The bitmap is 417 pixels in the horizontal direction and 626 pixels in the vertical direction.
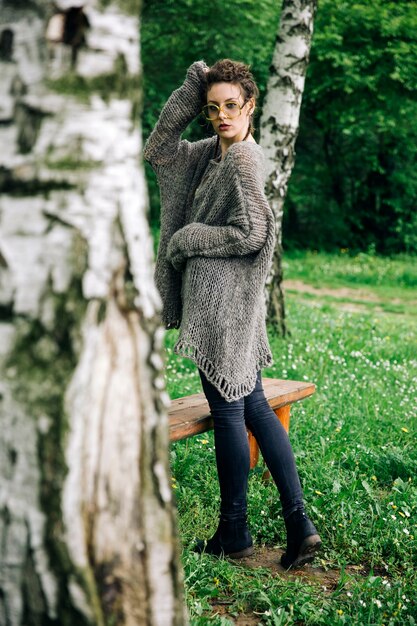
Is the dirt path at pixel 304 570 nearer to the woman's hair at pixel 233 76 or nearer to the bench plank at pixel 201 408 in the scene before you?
the bench plank at pixel 201 408

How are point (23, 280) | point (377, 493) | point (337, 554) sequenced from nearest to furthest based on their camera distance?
point (23, 280), point (337, 554), point (377, 493)

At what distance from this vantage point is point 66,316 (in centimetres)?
161

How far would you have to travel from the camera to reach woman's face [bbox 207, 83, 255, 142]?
3.20 metres

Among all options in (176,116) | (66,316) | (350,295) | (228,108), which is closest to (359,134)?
(350,295)

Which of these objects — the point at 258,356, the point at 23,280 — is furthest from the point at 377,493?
the point at 23,280

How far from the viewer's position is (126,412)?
1.71 metres

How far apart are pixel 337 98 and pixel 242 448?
52.2 feet

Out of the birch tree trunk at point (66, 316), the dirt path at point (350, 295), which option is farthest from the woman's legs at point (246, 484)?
the dirt path at point (350, 295)

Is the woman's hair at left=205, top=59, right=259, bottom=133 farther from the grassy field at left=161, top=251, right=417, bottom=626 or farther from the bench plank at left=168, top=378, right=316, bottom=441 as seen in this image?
the grassy field at left=161, top=251, right=417, bottom=626

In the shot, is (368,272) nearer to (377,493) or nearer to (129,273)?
(377,493)

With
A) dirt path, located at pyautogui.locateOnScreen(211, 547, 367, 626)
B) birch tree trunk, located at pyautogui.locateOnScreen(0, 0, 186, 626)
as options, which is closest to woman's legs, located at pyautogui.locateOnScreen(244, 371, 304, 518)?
dirt path, located at pyautogui.locateOnScreen(211, 547, 367, 626)

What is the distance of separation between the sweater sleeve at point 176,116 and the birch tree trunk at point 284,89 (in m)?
3.71

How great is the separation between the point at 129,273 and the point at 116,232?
0.09 m

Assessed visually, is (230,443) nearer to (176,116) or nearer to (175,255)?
(175,255)
